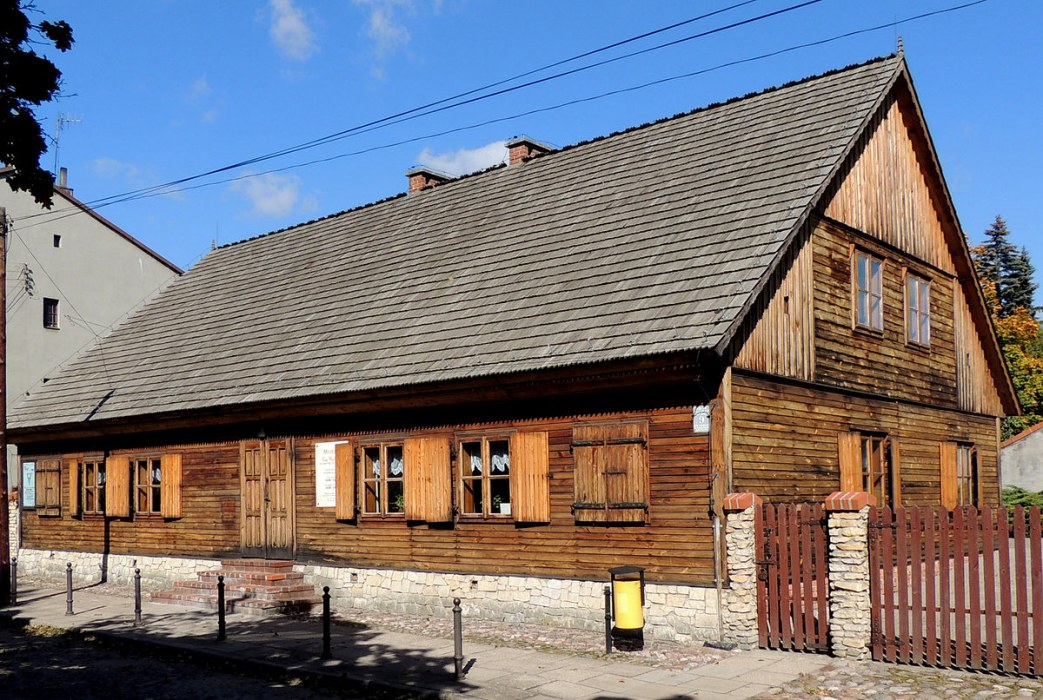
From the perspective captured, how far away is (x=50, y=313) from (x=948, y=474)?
2882cm

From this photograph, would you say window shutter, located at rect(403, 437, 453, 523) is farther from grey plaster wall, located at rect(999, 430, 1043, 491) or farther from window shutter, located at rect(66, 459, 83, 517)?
grey plaster wall, located at rect(999, 430, 1043, 491)

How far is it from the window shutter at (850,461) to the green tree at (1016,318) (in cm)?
2596

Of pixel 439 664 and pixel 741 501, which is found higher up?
pixel 741 501

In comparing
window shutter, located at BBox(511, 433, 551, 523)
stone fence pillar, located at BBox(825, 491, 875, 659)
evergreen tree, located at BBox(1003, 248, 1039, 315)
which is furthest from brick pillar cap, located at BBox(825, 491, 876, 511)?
evergreen tree, located at BBox(1003, 248, 1039, 315)

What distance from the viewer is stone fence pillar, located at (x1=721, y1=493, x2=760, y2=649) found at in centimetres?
1275

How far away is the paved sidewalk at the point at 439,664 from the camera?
35.6 feet

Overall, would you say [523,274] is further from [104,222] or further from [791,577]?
[104,222]

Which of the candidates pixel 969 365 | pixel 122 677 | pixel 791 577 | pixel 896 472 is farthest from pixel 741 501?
pixel 969 365

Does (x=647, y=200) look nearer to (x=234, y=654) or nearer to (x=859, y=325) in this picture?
(x=859, y=325)

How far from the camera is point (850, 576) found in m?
11.8

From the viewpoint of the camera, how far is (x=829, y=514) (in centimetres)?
1211

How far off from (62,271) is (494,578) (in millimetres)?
25700

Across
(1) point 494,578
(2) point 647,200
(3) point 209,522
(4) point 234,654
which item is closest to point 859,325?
(2) point 647,200

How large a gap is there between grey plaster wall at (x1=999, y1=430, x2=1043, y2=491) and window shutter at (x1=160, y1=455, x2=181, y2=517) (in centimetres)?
2582
